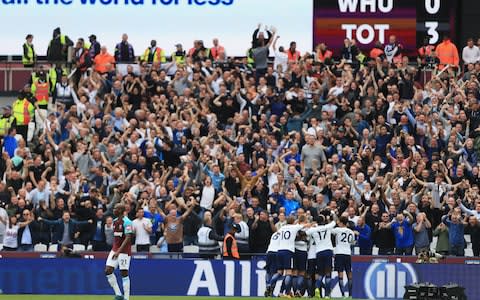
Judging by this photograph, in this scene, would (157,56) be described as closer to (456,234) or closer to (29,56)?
(29,56)

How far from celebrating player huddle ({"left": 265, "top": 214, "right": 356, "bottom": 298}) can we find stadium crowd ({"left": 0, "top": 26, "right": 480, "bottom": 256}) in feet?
4.74

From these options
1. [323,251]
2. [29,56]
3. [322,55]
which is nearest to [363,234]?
[323,251]

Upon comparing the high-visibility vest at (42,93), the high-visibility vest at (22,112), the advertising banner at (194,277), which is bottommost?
the advertising banner at (194,277)

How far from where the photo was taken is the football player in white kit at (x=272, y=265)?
112 feet

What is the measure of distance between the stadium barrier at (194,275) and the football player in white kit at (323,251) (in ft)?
3.55

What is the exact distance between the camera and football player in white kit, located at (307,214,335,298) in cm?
3394

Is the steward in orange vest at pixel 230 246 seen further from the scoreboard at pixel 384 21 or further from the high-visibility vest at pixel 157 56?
the scoreboard at pixel 384 21

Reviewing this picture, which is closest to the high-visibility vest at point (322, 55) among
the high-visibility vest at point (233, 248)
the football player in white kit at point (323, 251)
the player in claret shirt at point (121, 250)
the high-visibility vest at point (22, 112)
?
the high-visibility vest at point (22, 112)

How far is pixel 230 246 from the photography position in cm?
3594

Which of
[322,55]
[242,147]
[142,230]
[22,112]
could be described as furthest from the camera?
[322,55]

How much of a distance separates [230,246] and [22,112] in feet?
28.7

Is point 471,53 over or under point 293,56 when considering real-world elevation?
over

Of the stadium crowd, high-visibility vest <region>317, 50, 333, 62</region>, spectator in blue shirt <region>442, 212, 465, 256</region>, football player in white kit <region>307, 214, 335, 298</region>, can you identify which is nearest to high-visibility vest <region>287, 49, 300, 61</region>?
the stadium crowd

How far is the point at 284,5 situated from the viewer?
46500mm
